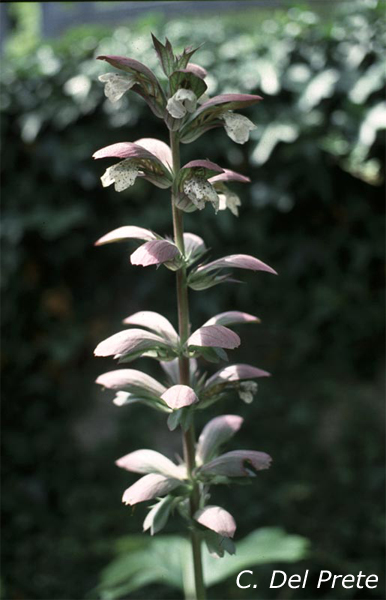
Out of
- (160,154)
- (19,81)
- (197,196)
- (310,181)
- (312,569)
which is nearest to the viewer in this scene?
(197,196)

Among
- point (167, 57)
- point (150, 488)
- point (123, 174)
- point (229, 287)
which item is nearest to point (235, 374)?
point (150, 488)

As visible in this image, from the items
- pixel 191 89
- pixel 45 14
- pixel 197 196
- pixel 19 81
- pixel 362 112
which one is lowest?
pixel 197 196

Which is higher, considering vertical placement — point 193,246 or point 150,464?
point 193,246

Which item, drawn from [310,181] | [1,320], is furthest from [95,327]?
[310,181]

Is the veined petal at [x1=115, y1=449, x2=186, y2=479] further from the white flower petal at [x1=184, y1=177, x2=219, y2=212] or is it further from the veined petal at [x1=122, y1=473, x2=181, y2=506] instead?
the white flower petal at [x1=184, y1=177, x2=219, y2=212]

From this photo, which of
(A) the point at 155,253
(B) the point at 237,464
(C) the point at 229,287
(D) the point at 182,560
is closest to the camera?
(A) the point at 155,253

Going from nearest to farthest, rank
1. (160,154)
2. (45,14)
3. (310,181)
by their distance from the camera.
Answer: (160,154) < (310,181) < (45,14)

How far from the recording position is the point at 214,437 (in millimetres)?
941

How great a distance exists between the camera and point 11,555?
2.73m

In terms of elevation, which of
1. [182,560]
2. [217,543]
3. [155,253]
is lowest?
[182,560]

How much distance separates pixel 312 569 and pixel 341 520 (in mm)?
243

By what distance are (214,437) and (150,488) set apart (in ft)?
0.47

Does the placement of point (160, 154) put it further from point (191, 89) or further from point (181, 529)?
point (181, 529)

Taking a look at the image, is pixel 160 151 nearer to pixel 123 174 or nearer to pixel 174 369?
pixel 123 174
